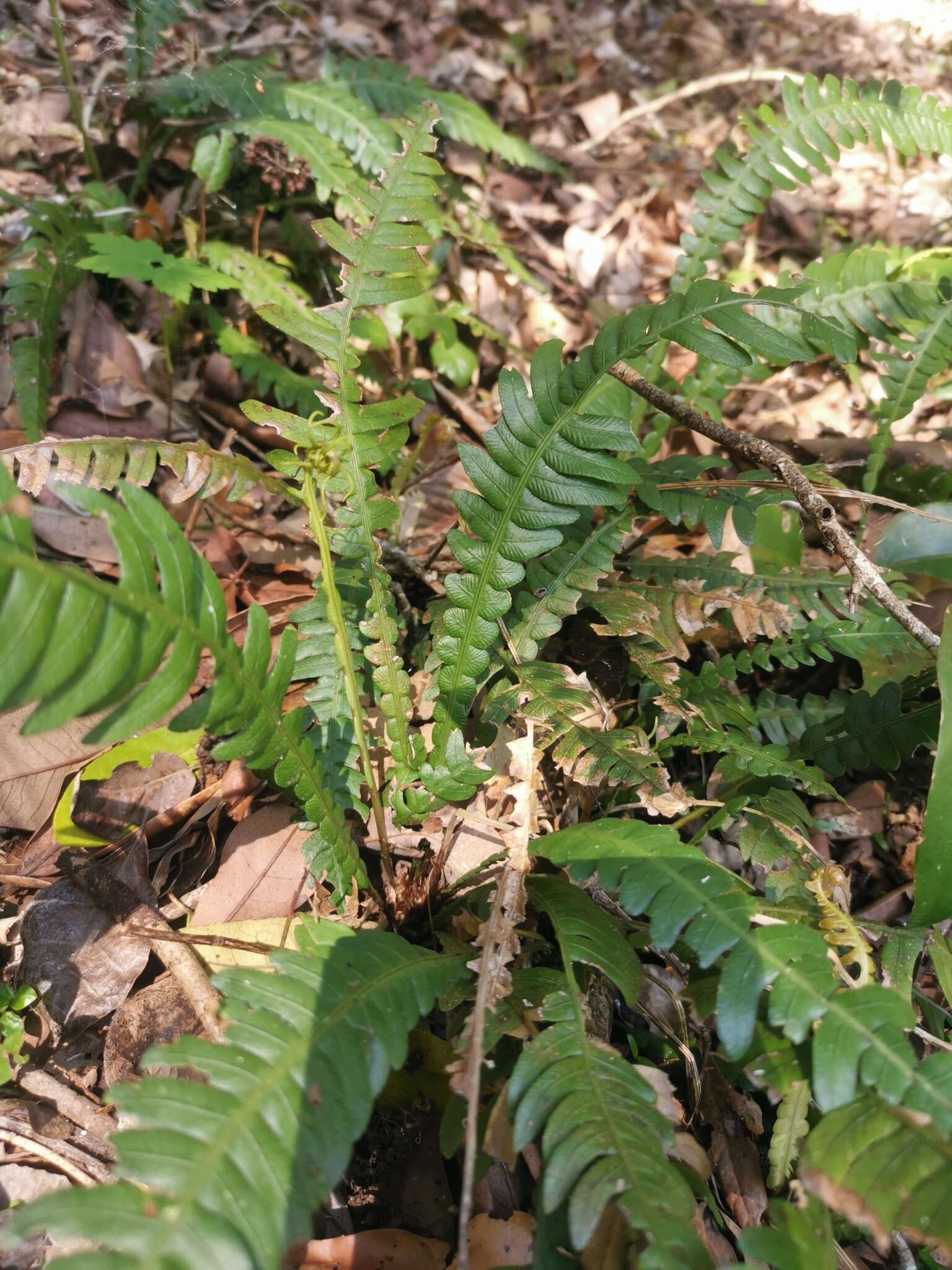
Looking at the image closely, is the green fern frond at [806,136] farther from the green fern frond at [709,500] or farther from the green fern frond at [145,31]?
the green fern frond at [145,31]

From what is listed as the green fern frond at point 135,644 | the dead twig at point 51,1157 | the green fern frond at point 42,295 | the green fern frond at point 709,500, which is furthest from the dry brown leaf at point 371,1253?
the green fern frond at point 42,295

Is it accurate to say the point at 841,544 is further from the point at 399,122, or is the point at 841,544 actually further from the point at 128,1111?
the point at 128,1111

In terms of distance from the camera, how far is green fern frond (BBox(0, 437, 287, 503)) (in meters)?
1.72

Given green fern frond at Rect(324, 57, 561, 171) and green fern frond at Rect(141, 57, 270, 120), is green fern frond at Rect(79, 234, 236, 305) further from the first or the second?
green fern frond at Rect(324, 57, 561, 171)

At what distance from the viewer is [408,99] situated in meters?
3.16

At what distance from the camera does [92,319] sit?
2803mm

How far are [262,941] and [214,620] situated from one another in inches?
30.5

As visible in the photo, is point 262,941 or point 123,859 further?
point 123,859

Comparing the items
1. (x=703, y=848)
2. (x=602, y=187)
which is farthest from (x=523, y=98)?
(x=703, y=848)

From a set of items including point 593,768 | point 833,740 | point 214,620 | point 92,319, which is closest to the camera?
point 214,620

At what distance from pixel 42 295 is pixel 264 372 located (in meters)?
0.66

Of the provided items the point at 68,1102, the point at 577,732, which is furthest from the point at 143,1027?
the point at 577,732

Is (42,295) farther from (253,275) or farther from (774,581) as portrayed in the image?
(774,581)

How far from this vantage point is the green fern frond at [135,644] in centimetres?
102
